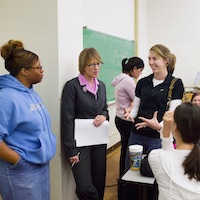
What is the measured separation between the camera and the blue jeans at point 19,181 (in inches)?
57.7

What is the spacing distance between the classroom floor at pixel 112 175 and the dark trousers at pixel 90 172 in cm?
60

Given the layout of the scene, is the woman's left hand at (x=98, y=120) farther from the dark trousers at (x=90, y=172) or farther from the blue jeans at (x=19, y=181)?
the blue jeans at (x=19, y=181)

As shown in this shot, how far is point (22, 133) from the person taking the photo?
4.92 feet

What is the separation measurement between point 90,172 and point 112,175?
1336 mm

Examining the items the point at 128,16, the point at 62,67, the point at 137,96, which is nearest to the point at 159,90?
the point at 137,96

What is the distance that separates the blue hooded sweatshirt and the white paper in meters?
0.48

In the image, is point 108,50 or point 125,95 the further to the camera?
point 108,50

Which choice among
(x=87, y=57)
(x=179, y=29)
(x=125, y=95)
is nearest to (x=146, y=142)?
(x=87, y=57)

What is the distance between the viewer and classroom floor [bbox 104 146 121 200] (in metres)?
2.88

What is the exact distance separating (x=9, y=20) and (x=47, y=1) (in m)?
0.37

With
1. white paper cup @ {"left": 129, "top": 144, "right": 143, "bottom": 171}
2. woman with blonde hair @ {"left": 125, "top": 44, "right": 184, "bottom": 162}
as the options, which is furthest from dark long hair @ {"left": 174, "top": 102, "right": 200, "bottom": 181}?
woman with blonde hair @ {"left": 125, "top": 44, "right": 184, "bottom": 162}

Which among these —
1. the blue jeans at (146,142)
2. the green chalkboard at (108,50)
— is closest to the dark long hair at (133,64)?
the green chalkboard at (108,50)

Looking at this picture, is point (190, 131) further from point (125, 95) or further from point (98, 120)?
point (125, 95)

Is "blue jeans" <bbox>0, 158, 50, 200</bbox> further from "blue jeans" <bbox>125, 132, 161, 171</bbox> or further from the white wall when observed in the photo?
the white wall
